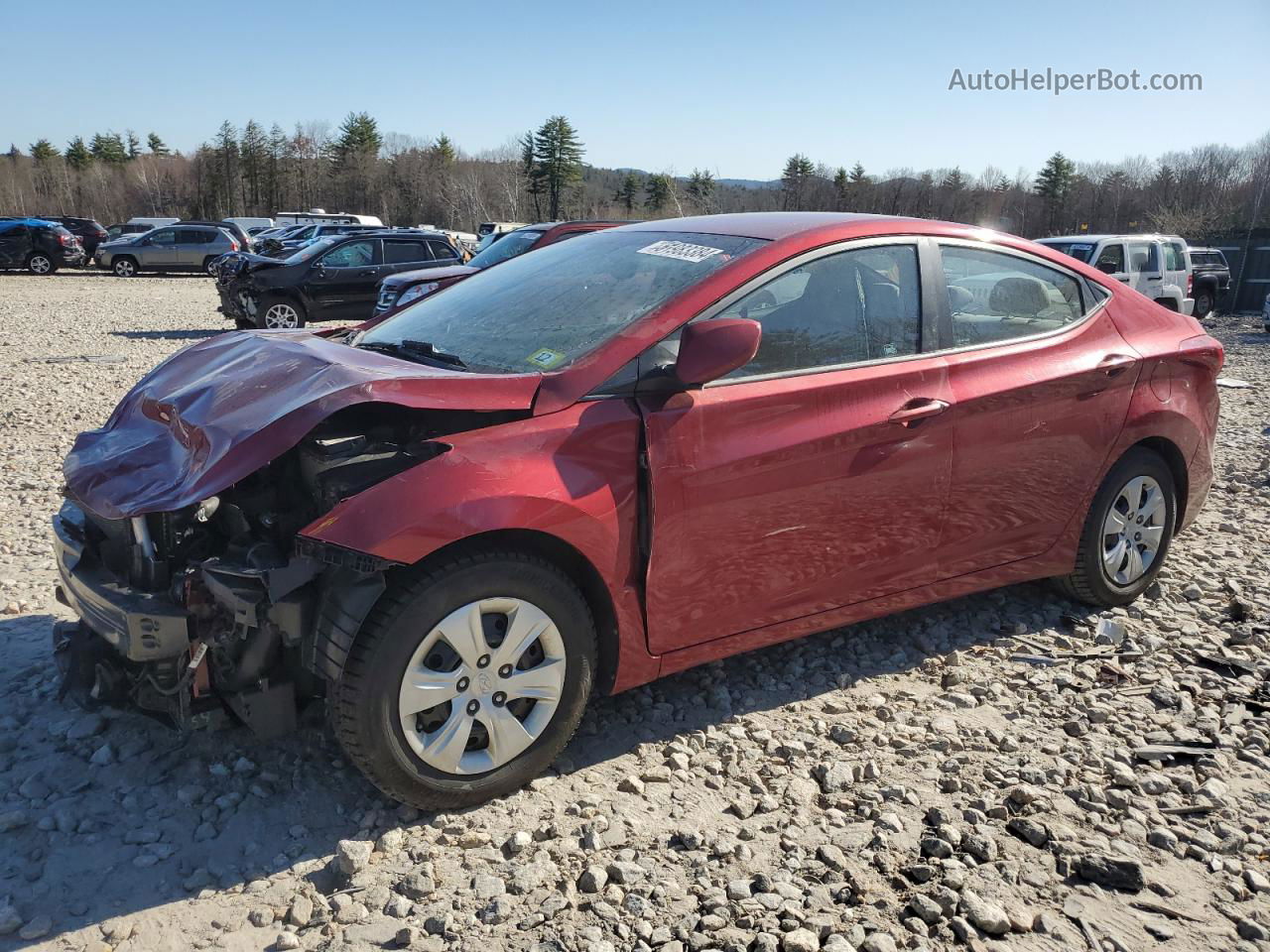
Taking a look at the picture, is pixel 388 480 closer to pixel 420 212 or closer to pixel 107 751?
pixel 107 751

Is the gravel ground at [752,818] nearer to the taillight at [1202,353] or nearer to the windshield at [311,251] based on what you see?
the taillight at [1202,353]

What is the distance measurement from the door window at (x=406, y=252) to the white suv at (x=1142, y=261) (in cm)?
1106

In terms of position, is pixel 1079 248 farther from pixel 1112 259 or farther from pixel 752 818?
pixel 752 818

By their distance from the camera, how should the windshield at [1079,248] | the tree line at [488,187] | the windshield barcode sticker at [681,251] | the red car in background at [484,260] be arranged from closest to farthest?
the windshield barcode sticker at [681,251], the red car in background at [484,260], the windshield at [1079,248], the tree line at [488,187]

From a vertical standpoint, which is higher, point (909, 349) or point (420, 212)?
point (420, 212)

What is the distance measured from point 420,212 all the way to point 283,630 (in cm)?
8443

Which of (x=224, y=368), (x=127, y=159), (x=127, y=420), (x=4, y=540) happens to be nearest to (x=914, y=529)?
(x=224, y=368)

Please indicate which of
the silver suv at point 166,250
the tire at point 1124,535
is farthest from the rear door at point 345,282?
the silver suv at point 166,250

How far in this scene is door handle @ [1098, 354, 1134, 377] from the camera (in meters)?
4.08

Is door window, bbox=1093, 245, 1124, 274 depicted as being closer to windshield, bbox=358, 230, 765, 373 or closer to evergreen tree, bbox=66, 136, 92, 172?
windshield, bbox=358, 230, 765, 373

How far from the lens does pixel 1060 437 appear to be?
3945 mm

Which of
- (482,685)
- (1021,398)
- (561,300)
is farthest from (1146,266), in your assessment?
(482,685)

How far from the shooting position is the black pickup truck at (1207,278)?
2505 centimetres

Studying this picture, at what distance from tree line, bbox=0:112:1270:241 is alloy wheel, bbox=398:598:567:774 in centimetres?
6928
